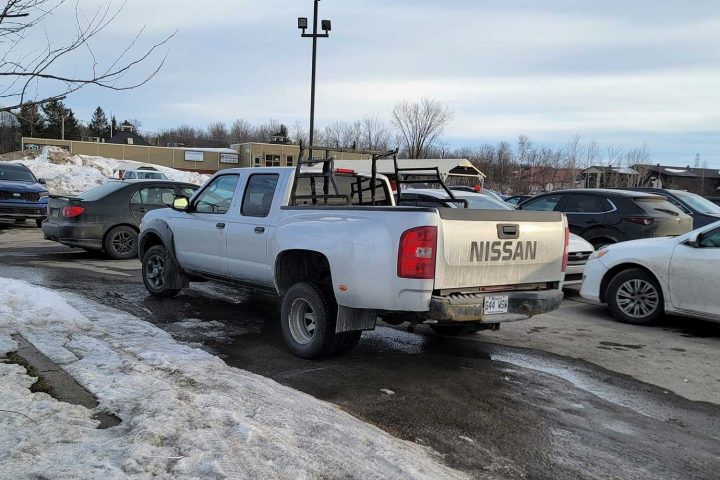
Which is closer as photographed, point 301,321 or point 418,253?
point 418,253

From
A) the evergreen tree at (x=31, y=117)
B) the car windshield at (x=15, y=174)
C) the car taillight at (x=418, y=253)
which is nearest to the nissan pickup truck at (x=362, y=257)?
the car taillight at (x=418, y=253)

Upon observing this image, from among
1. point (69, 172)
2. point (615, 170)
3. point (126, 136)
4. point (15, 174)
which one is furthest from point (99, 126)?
point (15, 174)

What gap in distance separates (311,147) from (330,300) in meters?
1.79

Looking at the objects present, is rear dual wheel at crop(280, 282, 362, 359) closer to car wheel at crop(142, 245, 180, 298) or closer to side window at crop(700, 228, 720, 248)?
car wheel at crop(142, 245, 180, 298)

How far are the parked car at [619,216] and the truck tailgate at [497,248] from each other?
5683mm

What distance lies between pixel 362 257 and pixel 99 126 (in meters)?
97.6

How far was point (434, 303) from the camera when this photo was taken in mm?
4496

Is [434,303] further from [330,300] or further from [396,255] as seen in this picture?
[330,300]

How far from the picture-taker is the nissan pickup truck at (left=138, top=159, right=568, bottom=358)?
4.50m

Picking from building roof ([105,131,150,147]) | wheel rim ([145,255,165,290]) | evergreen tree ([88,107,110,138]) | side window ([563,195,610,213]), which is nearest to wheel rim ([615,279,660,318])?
side window ([563,195,610,213])

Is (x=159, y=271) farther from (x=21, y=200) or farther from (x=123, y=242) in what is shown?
(x=21, y=200)

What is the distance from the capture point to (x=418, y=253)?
14.5ft

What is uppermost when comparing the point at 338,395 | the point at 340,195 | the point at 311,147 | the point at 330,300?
the point at 311,147

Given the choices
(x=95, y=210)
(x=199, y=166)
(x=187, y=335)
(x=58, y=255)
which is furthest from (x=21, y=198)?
(x=199, y=166)
